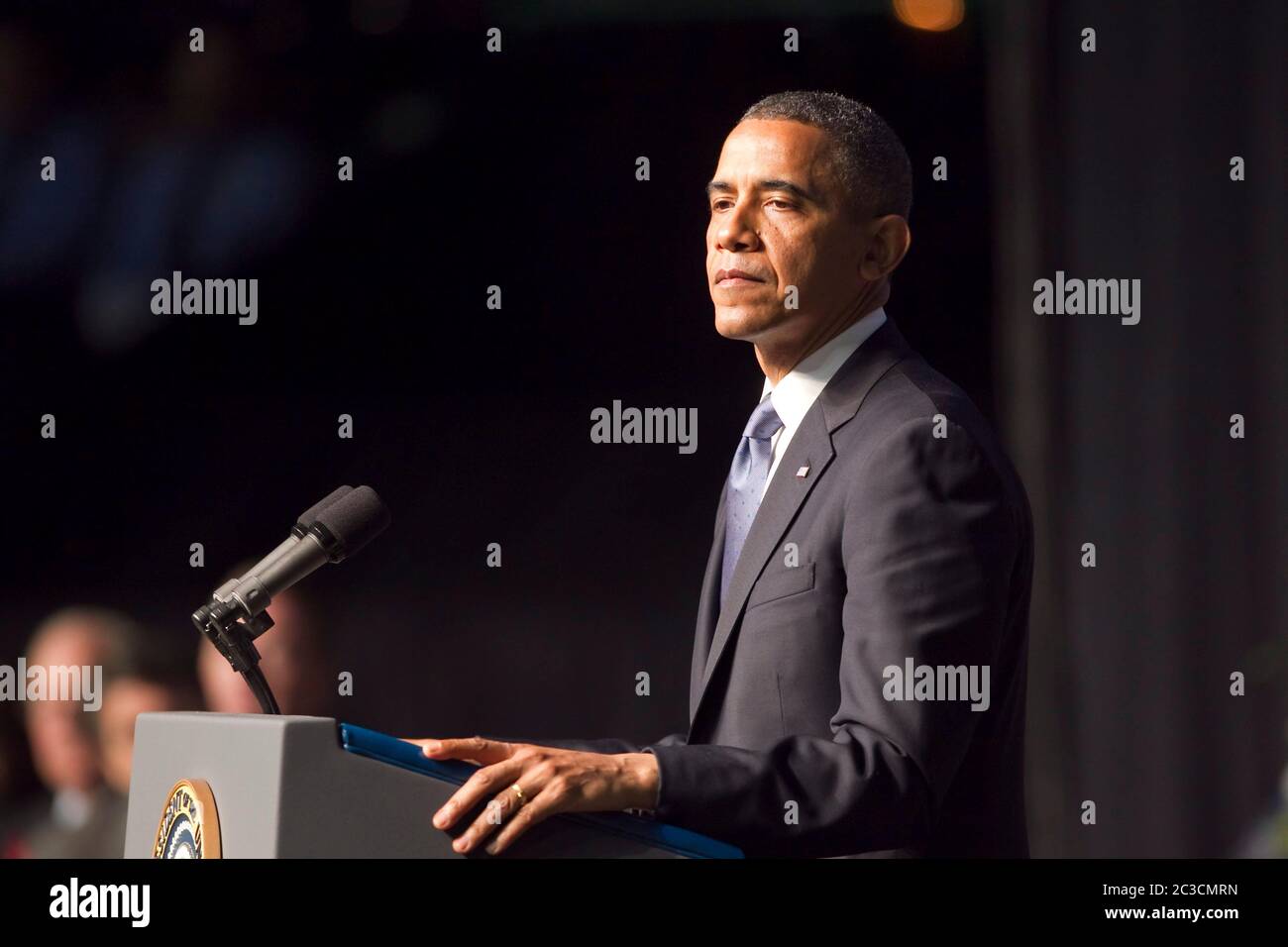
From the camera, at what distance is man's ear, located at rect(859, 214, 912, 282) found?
2.10 meters

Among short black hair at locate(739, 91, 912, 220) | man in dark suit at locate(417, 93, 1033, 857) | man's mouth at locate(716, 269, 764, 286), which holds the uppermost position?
short black hair at locate(739, 91, 912, 220)

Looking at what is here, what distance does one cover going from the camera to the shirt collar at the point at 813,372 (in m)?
→ 2.00

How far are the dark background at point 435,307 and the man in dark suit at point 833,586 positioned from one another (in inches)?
71.5

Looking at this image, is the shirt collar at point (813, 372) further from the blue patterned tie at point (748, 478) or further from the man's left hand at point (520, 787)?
the man's left hand at point (520, 787)

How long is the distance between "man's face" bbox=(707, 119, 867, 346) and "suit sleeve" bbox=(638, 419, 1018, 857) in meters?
0.29

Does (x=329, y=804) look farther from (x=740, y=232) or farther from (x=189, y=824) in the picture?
(x=740, y=232)

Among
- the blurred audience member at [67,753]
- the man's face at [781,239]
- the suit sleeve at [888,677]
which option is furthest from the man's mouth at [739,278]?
the blurred audience member at [67,753]

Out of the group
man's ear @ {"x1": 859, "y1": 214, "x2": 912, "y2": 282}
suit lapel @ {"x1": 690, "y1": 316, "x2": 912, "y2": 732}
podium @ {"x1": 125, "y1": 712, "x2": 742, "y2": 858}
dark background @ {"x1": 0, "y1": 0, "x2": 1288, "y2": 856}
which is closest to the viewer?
podium @ {"x1": 125, "y1": 712, "x2": 742, "y2": 858}

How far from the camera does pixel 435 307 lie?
3.99 m

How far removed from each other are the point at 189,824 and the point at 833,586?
2.35 ft

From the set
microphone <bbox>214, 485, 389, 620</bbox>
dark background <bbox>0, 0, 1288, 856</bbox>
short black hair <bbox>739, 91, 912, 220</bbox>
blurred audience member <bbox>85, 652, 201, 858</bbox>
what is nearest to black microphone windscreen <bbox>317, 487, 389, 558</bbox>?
microphone <bbox>214, 485, 389, 620</bbox>

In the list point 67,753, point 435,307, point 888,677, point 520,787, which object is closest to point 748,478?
point 888,677

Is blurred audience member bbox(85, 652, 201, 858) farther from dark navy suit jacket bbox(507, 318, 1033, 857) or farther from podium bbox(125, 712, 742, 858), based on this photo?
podium bbox(125, 712, 742, 858)
